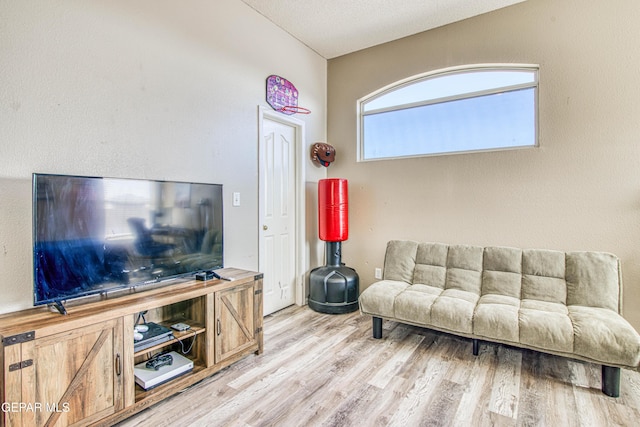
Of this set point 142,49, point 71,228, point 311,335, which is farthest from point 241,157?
point 311,335

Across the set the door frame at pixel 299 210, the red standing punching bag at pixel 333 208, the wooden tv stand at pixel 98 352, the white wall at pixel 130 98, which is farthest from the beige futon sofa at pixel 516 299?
the white wall at pixel 130 98

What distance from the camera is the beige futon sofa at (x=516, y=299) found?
2.03 meters

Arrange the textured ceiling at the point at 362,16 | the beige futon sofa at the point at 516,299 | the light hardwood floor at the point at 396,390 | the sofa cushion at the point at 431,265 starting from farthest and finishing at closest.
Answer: the sofa cushion at the point at 431,265
the textured ceiling at the point at 362,16
the beige futon sofa at the point at 516,299
the light hardwood floor at the point at 396,390

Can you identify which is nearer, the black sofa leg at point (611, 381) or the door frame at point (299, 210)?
the black sofa leg at point (611, 381)

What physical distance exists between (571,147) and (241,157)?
114 inches

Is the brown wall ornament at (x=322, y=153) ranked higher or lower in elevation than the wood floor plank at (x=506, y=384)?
higher

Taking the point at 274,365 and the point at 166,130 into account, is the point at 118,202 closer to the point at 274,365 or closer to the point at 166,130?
the point at 166,130

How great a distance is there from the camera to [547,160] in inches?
113

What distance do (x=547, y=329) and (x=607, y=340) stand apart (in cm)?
30

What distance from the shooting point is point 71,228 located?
5.49 ft

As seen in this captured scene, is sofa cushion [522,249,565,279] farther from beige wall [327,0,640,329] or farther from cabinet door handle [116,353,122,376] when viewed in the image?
cabinet door handle [116,353,122,376]

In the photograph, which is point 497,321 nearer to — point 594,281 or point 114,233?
point 594,281

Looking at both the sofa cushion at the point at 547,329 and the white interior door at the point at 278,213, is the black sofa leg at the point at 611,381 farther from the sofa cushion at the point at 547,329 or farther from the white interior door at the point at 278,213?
the white interior door at the point at 278,213

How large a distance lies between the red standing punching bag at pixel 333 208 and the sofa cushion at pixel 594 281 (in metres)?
2.06
